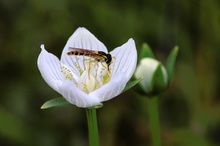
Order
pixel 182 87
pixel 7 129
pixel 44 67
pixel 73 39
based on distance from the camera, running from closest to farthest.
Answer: pixel 44 67
pixel 73 39
pixel 7 129
pixel 182 87

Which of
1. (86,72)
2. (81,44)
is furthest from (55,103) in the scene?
(81,44)

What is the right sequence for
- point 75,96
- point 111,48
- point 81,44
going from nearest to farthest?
point 75,96, point 81,44, point 111,48

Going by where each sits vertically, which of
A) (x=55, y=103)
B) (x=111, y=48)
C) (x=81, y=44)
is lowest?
(x=55, y=103)

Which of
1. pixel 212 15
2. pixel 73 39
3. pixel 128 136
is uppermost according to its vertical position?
pixel 212 15

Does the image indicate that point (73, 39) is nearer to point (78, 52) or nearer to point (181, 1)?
point (78, 52)

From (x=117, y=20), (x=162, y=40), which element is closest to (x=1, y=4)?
(x=117, y=20)

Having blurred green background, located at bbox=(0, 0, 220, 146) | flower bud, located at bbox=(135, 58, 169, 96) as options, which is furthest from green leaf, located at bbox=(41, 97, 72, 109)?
blurred green background, located at bbox=(0, 0, 220, 146)

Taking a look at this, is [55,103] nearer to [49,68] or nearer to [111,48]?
[49,68]

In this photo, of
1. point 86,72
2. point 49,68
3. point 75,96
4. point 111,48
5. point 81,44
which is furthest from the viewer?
point 111,48
